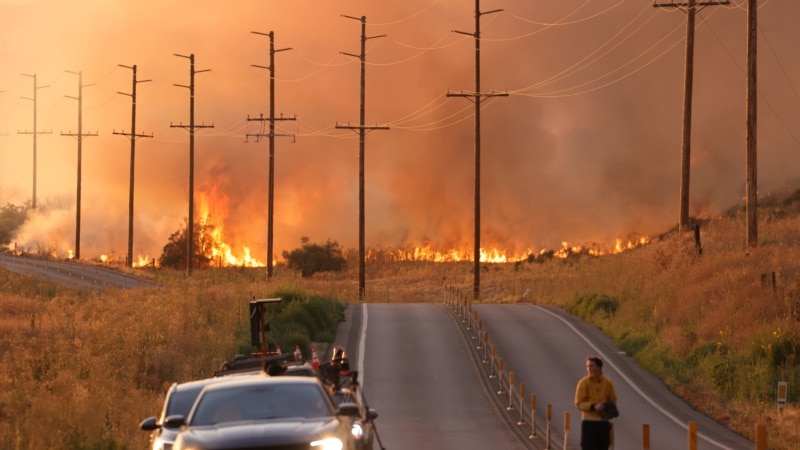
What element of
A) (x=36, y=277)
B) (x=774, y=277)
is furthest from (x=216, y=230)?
(x=774, y=277)

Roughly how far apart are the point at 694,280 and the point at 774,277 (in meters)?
7.24

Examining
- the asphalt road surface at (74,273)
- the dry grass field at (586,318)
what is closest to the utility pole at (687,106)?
the dry grass field at (586,318)

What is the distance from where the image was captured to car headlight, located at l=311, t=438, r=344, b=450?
15805mm

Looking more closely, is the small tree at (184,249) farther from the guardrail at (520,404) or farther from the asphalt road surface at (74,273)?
the guardrail at (520,404)

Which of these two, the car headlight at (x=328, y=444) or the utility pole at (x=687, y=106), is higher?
the utility pole at (x=687, y=106)

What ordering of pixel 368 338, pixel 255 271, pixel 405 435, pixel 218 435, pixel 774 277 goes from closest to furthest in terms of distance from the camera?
1. pixel 218 435
2. pixel 405 435
3. pixel 774 277
4. pixel 368 338
5. pixel 255 271

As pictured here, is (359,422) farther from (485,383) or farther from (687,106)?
(687,106)

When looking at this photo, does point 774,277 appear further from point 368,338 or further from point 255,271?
point 255,271

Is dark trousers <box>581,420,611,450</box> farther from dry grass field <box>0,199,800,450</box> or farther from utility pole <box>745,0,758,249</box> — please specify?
utility pole <box>745,0,758,249</box>

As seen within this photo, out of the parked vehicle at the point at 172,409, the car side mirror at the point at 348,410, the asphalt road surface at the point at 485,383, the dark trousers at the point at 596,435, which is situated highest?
the car side mirror at the point at 348,410

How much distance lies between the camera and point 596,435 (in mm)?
19859

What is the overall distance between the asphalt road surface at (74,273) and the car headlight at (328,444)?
5675cm

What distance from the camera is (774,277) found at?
145ft

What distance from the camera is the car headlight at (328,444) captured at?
1580cm
